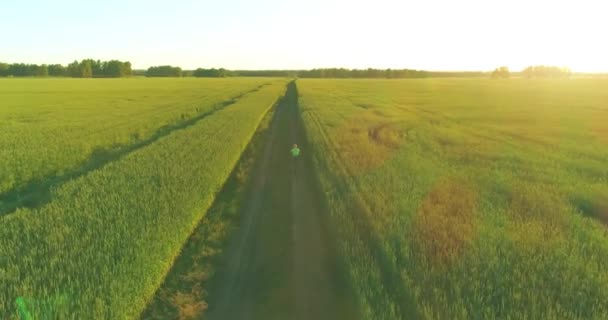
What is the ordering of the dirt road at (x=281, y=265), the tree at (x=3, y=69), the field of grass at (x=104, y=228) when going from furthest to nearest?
the tree at (x=3, y=69), the dirt road at (x=281, y=265), the field of grass at (x=104, y=228)

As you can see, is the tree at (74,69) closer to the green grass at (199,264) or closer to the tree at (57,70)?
the tree at (57,70)

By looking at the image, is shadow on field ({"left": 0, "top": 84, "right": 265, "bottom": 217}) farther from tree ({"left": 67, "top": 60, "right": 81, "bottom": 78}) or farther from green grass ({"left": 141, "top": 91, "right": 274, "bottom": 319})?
tree ({"left": 67, "top": 60, "right": 81, "bottom": 78})

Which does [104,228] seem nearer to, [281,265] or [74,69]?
[281,265]

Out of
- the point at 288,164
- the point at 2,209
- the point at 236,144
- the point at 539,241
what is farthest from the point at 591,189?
the point at 2,209

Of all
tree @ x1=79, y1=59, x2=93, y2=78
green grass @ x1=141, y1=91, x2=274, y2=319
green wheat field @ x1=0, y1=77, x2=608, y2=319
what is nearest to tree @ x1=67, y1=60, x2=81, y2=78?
tree @ x1=79, y1=59, x2=93, y2=78

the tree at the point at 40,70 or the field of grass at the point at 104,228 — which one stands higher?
the tree at the point at 40,70

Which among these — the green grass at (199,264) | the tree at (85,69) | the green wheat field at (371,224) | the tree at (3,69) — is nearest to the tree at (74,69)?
the tree at (85,69)

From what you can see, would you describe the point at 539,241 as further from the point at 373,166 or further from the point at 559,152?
the point at 559,152

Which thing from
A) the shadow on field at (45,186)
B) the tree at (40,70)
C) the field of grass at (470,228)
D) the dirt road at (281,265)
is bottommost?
the dirt road at (281,265)
